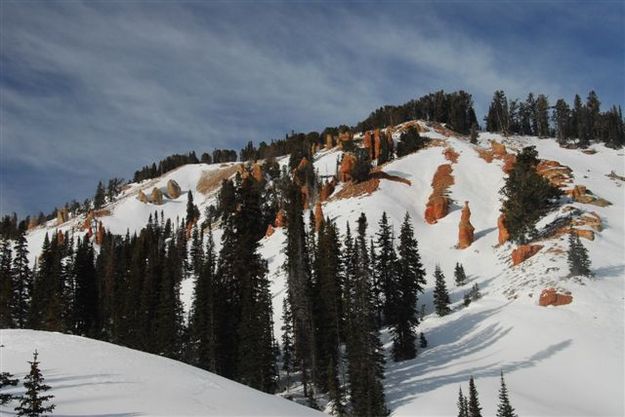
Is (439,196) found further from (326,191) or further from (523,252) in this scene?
(523,252)

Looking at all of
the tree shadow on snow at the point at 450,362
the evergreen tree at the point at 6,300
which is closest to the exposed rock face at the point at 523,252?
the tree shadow on snow at the point at 450,362

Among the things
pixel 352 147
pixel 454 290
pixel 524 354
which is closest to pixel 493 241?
pixel 454 290

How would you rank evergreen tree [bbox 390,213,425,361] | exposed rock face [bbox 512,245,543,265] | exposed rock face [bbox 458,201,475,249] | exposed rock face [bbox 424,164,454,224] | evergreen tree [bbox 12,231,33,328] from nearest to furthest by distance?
evergreen tree [bbox 390,213,425,361] → exposed rock face [bbox 512,245,543,265] → evergreen tree [bbox 12,231,33,328] → exposed rock face [bbox 458,201,475,249] → exposed rock face [bbox 424,164,454,224]

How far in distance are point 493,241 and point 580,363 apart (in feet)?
130

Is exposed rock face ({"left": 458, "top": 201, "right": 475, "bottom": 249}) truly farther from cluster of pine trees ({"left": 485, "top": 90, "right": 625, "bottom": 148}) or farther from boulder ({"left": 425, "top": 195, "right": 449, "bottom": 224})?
cluster of pine trees ({"left": 485, "top": 90, "right": 625, "bottom": 148})

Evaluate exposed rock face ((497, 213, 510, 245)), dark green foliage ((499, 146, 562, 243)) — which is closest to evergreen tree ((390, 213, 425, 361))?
dark green foliage ((499, 146, 562, 243))

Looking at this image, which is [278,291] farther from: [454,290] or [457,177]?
[457,177]

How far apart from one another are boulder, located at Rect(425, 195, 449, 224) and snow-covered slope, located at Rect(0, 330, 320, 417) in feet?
243

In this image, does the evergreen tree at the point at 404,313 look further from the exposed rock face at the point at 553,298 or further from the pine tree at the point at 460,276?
the pine tree at the point at 460,276

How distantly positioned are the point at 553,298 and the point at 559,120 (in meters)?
126

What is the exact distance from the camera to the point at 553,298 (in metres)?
50.4

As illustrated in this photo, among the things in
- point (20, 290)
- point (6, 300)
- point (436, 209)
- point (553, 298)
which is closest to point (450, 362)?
point (553, 298)

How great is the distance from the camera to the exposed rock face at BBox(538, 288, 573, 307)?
50.1 metres

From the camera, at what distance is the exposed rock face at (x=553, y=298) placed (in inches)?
1971
